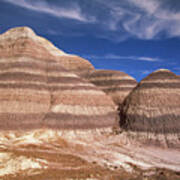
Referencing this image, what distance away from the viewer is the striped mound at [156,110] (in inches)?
805

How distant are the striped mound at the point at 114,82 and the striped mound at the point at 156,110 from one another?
631 centimetres

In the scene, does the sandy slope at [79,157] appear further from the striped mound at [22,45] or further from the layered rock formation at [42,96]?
the striped mound at [22,45]

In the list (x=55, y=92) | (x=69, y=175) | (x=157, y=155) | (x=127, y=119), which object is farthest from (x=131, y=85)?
(x=69, y=175)

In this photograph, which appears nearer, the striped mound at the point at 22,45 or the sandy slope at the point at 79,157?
the sandy slope at the point at 79,157

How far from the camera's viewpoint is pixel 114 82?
34250mm

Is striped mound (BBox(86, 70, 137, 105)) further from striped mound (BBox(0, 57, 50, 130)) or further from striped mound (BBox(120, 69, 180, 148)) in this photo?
striped mound (BBox(0, 57, 50, 130))

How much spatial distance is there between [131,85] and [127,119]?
36.5 ft

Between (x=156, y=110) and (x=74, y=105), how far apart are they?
9498 mm

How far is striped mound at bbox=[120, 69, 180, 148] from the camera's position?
20438 mm

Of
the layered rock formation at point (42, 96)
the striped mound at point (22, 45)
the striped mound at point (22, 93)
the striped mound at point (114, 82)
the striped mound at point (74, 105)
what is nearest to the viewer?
the striped mound at point (22, 93)

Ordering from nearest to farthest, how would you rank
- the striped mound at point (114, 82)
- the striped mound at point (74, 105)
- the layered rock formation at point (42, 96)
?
the layered rock formation at point (42, 96)
the striped mound at point (74, 105)
the striped mound at point (114, 82)

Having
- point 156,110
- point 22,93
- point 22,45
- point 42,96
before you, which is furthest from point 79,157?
point 22,45

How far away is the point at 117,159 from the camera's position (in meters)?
15.5

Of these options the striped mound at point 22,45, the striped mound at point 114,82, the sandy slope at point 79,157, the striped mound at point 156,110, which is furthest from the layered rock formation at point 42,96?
the striped mound at point 114,82
